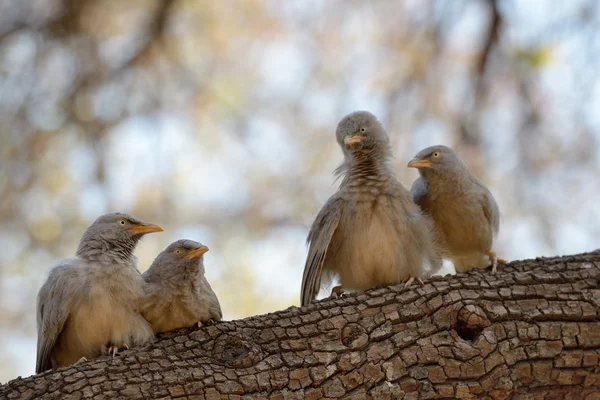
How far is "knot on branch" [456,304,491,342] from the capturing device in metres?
4.03

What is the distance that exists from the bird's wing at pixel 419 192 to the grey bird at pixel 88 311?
5.82ft

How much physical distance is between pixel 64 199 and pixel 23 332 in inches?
48.5

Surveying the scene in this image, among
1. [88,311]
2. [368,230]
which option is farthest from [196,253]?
[368,230]

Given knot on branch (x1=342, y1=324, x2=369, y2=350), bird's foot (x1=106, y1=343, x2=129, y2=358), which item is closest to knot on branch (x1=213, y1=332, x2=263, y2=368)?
knot on branch (x1=342, y1=324, x2=369, y2=350)

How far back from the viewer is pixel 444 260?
5.20 m

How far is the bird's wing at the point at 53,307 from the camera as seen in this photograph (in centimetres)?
439

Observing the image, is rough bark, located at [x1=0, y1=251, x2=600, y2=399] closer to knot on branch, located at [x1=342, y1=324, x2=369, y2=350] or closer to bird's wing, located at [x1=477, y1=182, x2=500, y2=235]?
knot on branch, located at [x1=342, y1=324, x2=369, y2=350]

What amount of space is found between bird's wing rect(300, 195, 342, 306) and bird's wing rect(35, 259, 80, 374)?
4.25 ft

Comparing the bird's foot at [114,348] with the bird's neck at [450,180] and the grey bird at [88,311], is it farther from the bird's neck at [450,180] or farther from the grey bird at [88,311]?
the bird's neck at [450,180]

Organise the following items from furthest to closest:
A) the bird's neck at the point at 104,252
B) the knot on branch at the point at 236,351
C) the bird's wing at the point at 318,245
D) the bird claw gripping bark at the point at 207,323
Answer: the bird's wing at the point at 318,245 → the bird's neck at the point at 104,252 → the bird claw gripping bark at the point at 207,323 → the knot on branch at the point at 236,351

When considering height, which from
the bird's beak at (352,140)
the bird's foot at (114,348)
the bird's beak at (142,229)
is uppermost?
the bird's beak at (352,140)

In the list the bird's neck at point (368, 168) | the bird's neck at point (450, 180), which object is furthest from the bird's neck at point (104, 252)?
the bird's neck at point (450, 180)

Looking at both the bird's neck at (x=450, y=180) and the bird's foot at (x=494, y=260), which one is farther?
the bird's neck at (x=450, y=180)

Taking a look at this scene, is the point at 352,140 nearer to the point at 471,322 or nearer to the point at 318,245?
the point at 318,245
